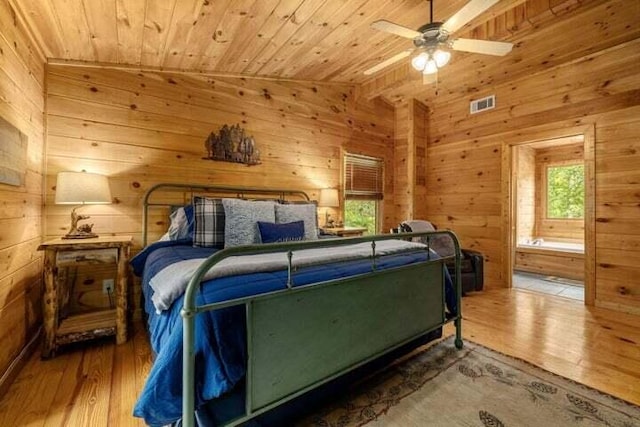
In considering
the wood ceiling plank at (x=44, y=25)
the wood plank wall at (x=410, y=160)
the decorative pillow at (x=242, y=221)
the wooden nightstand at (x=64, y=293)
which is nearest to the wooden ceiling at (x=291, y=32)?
the wood ceiling plank at (x=44, y=25)

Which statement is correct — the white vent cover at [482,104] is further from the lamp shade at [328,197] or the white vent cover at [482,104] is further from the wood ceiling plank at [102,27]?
the wood ceiling plank at [102,27]

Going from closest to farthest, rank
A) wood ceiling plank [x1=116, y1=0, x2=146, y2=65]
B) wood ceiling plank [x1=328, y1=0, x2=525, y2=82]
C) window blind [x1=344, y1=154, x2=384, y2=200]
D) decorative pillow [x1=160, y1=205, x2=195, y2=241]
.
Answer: wood ceiling plank [x1=116, y1=0, x2=146, y2=65] < wood ceiling plank [x1=328, y1=0, x2=525, y2=82] < decorative pillow [x1=160, y1=205, x2=195, y2=241] < window blind [x1=344, y1=154, x2=384, y2=200]

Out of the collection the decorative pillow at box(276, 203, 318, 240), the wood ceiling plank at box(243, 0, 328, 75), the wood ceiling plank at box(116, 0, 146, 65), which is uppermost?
the wood ceiling plank at box(243, 0, 328, 75)

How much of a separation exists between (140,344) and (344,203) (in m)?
2.87

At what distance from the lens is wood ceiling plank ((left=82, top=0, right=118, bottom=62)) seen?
1.81 metres

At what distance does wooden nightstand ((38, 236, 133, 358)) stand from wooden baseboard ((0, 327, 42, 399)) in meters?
0.10

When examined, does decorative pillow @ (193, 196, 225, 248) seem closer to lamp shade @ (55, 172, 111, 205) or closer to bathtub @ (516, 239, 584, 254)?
lamp shade @ (55, 172, 111, 205)

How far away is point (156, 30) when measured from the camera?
7.10ft

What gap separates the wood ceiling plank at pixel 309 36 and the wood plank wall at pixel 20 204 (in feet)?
6.10

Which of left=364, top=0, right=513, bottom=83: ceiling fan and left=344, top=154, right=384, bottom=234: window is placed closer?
left=364, top=0, right=513, bottom=83: ceiling fan

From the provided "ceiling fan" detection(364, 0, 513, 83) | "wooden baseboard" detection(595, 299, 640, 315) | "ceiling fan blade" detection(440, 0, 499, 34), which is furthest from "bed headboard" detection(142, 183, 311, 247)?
"wooden baseboard" detection(595, 299, 640, 315)

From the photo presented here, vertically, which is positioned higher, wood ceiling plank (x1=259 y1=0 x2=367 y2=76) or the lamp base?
wood ceiling plank (x1=259 y1=0 x2=367 y2=76)

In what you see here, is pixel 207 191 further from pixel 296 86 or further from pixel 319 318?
pixel 319 318

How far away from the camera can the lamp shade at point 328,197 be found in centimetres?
376
